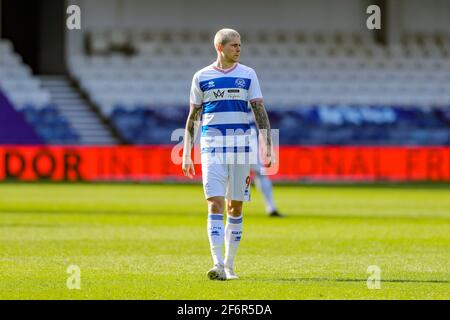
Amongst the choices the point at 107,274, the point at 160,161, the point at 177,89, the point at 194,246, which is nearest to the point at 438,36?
the point at 177,89

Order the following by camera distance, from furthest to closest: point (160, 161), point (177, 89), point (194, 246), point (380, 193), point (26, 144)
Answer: point (177, 89) < point (26, 144) < point (160, 161) < point (380, 193) < point (194, 246)

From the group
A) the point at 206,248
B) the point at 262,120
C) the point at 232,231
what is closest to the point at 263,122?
the point at 262,120

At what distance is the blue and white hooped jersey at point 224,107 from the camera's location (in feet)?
39.4

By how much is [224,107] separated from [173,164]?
25210 millimetres

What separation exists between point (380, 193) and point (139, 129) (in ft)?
44.9

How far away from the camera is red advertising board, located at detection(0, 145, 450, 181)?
3672 centimetres

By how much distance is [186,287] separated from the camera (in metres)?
11.1

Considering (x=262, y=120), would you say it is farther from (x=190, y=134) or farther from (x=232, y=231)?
(x=232, y=231)

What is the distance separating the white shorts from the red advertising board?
2460cm

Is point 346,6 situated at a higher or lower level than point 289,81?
higher

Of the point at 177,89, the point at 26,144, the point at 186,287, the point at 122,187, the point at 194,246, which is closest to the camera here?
the point at 186,287

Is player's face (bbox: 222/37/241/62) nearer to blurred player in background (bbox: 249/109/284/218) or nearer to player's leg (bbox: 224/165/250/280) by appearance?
player's leg (bbox: 224/165/250/280)

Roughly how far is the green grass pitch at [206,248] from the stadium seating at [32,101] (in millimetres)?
13259

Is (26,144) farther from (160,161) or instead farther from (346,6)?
(346,6)
